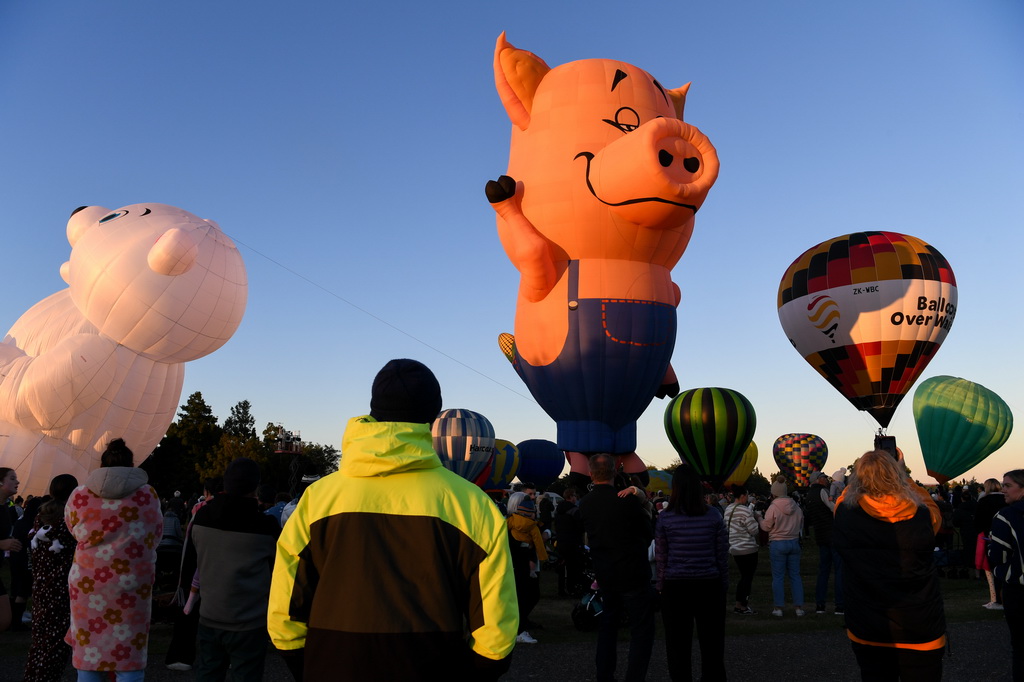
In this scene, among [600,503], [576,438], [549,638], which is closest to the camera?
[600,503]

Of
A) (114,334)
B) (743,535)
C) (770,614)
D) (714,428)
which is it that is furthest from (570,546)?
(714,428)

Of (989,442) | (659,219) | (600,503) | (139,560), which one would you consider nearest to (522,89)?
(659,219)

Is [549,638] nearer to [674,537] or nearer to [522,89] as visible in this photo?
[674,537]

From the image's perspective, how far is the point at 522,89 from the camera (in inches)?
580

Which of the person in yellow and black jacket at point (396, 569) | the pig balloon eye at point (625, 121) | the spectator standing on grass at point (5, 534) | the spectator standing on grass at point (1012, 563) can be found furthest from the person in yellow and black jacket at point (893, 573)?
the pig balloon eye at point (625, 121)

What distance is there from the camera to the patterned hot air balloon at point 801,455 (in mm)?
31359

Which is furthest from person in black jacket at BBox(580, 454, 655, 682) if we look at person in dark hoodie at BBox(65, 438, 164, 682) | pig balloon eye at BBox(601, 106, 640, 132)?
pig balloon eye at BBox(601, 106, 640, 132)

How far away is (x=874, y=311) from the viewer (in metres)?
17.8

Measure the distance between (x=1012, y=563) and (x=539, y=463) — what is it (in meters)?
28.7

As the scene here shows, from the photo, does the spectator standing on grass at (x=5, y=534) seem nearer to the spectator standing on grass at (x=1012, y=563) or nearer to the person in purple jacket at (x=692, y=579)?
the person in purple jacket at (x=692, y=579)

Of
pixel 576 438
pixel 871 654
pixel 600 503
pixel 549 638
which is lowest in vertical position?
pixel 549 638

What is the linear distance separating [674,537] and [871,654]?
1.49 metres

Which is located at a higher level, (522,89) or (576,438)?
(522,89)

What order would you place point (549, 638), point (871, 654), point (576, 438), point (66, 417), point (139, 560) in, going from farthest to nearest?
point (576, 438) < point (66, 417) < point (549, 638) < point (139, 560) < point (871, 654)
